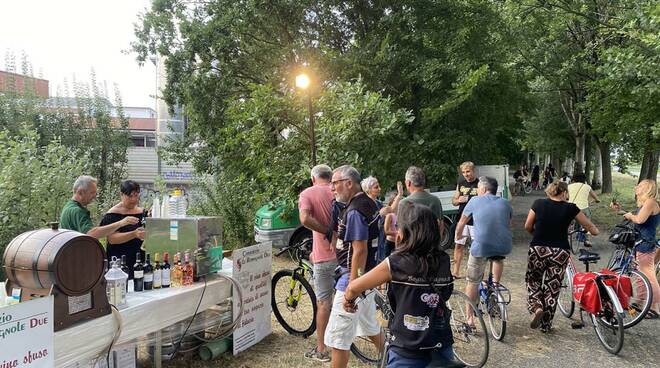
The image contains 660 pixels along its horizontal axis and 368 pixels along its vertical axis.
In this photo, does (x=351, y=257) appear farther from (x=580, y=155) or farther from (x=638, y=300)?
(x=580, y=155)

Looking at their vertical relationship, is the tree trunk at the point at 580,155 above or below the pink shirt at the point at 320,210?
above

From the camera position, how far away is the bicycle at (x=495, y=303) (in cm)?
512

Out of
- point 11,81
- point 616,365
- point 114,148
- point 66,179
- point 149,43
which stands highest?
point 149,43

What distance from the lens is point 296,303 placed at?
5379mm

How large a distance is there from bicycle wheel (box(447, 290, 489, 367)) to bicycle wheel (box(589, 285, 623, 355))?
4.74ft

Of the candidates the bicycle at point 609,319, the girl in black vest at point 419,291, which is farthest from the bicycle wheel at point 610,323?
the girl in black vest at point 419,291

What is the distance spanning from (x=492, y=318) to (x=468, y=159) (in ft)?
22.2

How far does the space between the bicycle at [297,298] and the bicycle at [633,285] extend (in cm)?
334

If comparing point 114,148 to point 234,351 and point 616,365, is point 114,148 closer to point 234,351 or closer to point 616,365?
point 234,351

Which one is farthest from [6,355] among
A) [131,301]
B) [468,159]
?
[468,159]

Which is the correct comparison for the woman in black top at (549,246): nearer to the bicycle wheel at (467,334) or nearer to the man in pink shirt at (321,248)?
the bicycle wheel at (467,334)

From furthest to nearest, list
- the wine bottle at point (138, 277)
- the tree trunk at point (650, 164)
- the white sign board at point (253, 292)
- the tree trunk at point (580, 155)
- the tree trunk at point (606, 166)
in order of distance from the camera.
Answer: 1. the tree trunk at point (606, 166)
2. the tree trunk at point (580, 155)
3. the tree trunk at point (650, 164)
4. the white sign board at point (253, 292)
5. the wine bottle at point (138, 277)

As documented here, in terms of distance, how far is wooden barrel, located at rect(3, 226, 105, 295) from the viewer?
2744 millimetres

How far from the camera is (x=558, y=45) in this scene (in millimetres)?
19031
